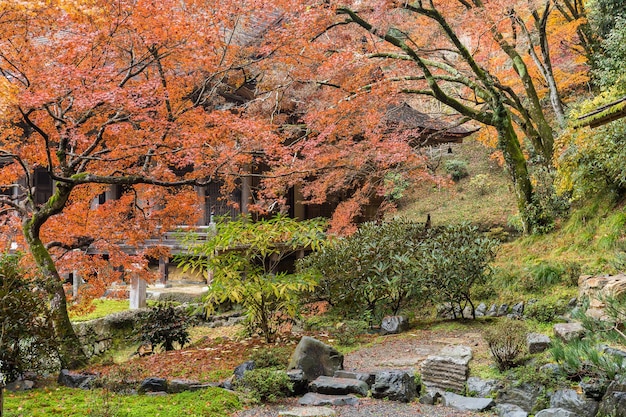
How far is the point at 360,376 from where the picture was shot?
19.0 feet

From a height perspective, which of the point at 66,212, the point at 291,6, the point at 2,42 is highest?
the point at 291,6

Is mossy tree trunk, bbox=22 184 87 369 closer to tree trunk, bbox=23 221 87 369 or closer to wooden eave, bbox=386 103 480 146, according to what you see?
tree trunk, bbox=23 221 87 369

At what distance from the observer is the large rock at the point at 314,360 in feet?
19.3

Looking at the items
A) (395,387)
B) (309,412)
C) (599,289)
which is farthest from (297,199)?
(309,412)

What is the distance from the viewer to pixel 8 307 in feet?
18.9

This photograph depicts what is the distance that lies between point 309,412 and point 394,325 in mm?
4384

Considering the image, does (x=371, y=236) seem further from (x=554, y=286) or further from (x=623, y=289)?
(x=623, y=289)

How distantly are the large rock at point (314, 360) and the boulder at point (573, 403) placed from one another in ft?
7.83

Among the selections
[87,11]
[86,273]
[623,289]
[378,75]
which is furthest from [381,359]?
[378,75]

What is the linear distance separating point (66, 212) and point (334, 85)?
243 inches

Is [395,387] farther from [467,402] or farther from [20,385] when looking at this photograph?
[20,385]

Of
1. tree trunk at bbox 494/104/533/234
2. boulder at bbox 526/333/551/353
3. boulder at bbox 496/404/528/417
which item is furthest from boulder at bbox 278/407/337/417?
tree trunk at bbox 494/104/533/234

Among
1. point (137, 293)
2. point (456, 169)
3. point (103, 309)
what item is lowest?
point (103, 309)

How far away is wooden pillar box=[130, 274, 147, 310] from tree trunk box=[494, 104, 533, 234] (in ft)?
31.2
